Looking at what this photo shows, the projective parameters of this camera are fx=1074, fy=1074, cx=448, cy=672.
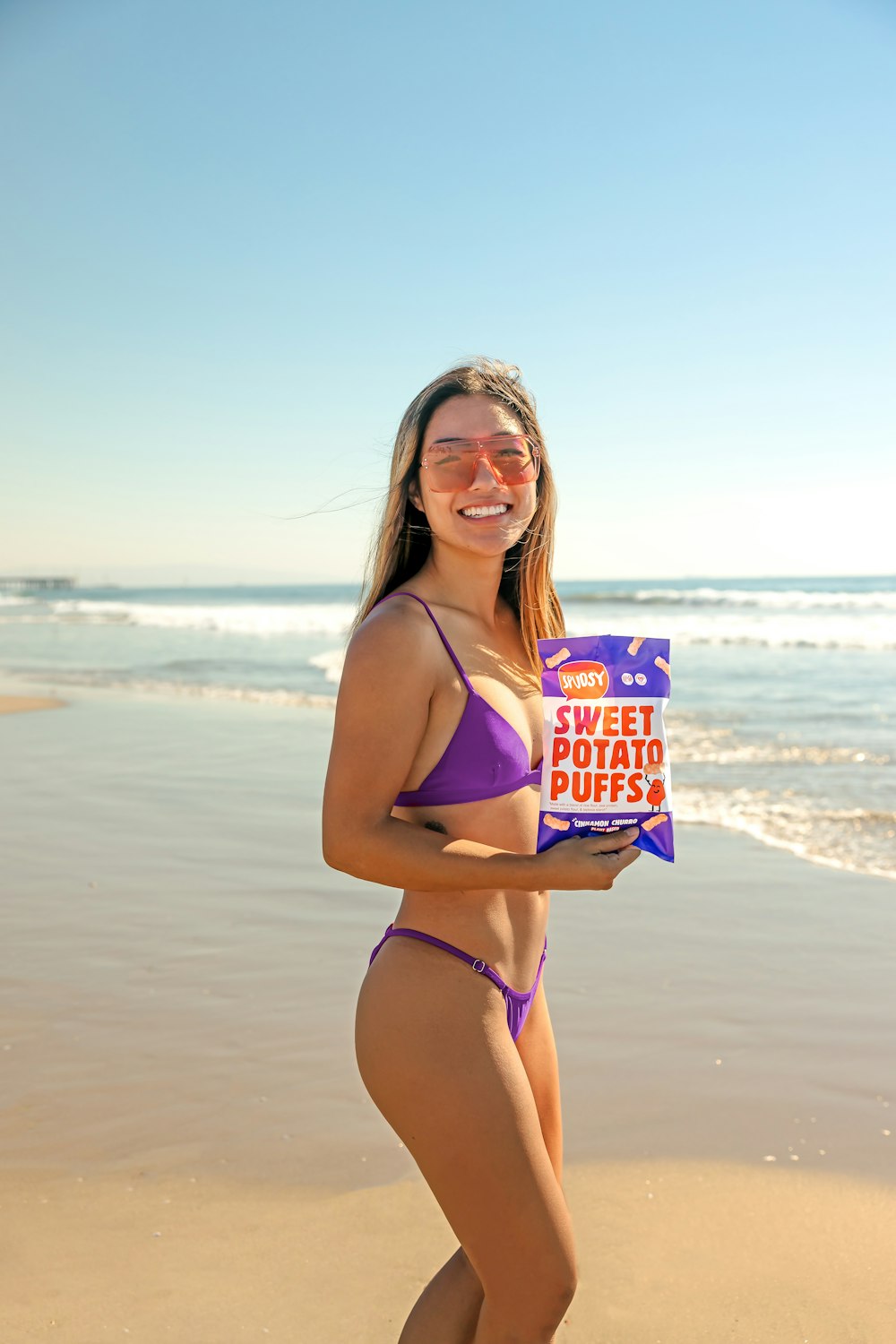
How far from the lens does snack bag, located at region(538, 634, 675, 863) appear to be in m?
2.00

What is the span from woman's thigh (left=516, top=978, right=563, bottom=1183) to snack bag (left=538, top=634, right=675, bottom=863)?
0.47 m

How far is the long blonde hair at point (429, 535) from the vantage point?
245 centimetres

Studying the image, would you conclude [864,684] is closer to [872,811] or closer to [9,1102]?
[872,811]

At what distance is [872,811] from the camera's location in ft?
26.9

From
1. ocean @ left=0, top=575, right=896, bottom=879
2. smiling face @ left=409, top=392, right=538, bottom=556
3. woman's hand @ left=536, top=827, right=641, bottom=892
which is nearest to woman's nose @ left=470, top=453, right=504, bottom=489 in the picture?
smiling face @ left=409, top=392, right=538, bottom=556

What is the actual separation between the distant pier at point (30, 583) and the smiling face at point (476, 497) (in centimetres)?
8671

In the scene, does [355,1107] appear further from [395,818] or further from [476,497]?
[476,497]

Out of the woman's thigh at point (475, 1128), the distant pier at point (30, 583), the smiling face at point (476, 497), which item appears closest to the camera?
the woman's thigh at point (475, 1128)

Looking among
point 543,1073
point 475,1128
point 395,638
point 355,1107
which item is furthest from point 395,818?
point 355,1107

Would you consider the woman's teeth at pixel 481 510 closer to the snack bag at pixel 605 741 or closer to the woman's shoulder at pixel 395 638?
the woman's shoulder at pixel 395 638

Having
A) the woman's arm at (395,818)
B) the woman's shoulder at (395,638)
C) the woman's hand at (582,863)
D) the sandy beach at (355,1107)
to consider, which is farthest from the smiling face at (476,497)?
the sandy beach at (355,1107)

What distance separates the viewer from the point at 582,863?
1.96 m

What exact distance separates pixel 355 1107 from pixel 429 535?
2444 millimetres

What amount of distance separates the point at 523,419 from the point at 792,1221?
2.59 metres
